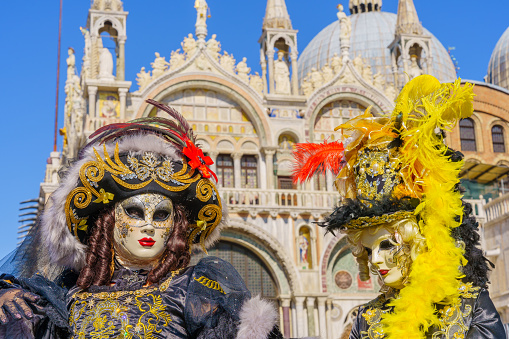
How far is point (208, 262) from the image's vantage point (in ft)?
16.0

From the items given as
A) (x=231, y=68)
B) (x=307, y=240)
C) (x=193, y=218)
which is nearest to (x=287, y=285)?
(x=307, y=240)

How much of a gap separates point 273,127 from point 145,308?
54.6 feet

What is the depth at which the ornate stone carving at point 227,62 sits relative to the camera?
69.2 ft

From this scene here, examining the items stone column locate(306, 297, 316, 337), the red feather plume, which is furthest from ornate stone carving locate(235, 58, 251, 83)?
the red feather plume

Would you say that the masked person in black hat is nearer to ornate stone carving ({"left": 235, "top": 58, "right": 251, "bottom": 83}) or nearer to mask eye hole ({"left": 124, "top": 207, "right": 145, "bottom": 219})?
mask eye hole ({"left": 124, "top": 207, "right": 145, "bottom": 219})

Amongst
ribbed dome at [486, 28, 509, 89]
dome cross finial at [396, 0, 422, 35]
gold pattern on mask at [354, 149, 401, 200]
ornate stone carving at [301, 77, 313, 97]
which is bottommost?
gold pattern on mask at [354, 149, 401, 200]

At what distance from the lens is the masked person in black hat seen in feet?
14.8

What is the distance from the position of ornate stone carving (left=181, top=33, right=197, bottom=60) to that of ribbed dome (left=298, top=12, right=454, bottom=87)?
1796cm

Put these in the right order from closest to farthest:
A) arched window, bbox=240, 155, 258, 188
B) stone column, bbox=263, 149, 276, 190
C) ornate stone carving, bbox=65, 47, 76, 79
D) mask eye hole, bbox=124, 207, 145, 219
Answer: mask eye hole, bbox=124, 207, 145, 219 < stone column, bbox=263, 149, 276, 190 < arched window, bbox=240, 155, 258, 188 < ornate stone carving, bbox=65, 47, 76, 79

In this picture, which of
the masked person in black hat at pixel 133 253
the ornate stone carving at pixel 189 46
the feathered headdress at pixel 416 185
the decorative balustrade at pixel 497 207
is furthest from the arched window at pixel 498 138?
the masked person in black hat at pixel 133 253

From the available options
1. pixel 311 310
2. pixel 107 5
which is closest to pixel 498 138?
pixel 311 310

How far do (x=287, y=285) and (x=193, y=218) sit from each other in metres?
14.2

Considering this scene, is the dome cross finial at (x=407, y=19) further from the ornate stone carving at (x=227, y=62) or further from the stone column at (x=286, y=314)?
the stone column at (x=286, y=314)

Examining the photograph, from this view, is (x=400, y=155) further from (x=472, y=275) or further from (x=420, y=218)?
(x=472, y=275)
